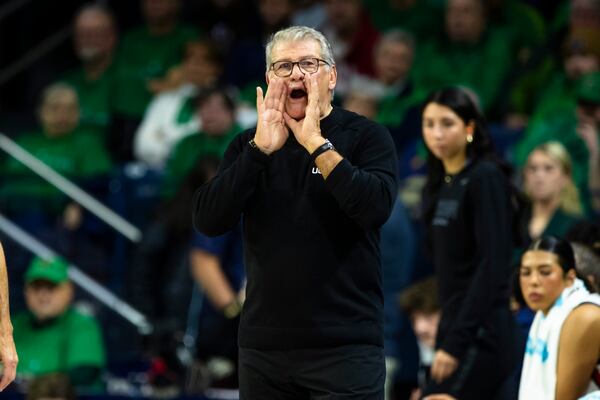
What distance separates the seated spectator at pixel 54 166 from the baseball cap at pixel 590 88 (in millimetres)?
3453

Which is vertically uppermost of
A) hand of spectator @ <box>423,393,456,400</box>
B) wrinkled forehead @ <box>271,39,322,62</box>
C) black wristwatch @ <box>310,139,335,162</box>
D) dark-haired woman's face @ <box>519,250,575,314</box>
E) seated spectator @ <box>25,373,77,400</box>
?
wrinkled forehead @ <box>271,39,322,62</box>

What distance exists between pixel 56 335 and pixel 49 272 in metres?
0.38

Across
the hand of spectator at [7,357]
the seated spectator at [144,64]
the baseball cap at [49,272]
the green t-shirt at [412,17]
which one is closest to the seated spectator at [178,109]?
the seated spectator at [144,64]

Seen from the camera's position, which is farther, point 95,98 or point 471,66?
point 95,98

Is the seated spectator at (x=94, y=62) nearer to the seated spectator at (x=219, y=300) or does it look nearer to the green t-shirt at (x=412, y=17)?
the green t-shirt at (x=412, y=17)

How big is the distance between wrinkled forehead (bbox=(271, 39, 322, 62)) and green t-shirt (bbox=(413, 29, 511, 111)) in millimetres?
5157

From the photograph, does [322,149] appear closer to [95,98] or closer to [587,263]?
[587,263]

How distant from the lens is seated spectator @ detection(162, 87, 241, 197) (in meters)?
8.90

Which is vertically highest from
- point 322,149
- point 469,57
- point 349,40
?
point 349,40

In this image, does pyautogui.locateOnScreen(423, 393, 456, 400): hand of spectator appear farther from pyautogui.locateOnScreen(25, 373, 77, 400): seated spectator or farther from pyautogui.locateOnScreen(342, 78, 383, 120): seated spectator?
pyautogui.locateOnScreen(342, 78, 383, 120): seated spectator

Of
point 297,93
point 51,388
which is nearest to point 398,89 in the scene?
point 51,388

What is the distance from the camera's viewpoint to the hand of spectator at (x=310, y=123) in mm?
4086

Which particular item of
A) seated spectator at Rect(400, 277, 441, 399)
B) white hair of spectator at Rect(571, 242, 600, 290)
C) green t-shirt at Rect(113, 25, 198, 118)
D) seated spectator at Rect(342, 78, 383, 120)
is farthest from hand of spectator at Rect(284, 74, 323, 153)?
green t-shirt at Rect(113, 25, 198, 118)

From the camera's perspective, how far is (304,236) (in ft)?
13.6
